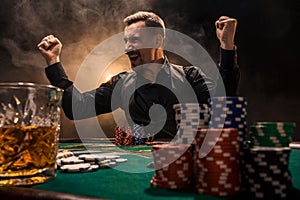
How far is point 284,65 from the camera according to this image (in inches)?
225

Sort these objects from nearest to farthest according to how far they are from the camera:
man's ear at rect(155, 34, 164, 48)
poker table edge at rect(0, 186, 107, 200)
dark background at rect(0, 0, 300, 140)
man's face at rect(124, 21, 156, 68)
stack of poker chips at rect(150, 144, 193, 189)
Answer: poker table edge at rect(0, 186, 107, 200) → stack of poker chips at rect(150, 144, 193, 189) → man's face at rect(124, 21, 156, 68) → man's ear at rect(155, 34, 164, 48) → dark background at rect(0, 0, 300, 140)

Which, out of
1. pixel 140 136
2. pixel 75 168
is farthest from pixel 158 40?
pixel 75 168

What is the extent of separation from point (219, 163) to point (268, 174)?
5.5 inches

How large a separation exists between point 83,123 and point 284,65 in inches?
153

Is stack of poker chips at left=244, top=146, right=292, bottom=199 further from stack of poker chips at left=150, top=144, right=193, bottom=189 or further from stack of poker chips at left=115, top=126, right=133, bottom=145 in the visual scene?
stack of poker chips at left=115, top=126, right=133, bottom=145

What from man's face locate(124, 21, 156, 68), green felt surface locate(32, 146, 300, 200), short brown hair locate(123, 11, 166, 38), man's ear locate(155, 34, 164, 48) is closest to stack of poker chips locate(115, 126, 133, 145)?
man's face locate(124, 21, 156, 68)

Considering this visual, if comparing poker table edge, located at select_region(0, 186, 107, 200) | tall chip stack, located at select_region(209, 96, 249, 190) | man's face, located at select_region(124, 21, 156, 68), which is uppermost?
man's face, located at select_region(124, 21, 156, 68)

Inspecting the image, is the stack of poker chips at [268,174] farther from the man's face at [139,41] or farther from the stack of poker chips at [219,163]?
the man's face at [139,41]

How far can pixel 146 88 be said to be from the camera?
3533 mm

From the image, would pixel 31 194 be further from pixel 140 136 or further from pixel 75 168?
pixel 140 136

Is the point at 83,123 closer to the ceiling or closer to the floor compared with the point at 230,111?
closer to the floor

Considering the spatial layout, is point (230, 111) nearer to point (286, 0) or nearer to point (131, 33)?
point (131, 33)

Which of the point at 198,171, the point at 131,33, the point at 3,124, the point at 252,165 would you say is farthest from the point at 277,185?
the point at 131,33

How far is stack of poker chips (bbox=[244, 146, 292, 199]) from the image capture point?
2.97ft
